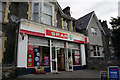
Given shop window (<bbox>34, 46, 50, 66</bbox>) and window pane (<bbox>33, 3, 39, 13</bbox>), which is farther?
window pane (<bbox>33, 3, 39, 13</bbox>)

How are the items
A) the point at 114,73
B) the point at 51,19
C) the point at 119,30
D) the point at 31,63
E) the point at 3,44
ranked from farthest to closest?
the point at 119,30 → the point at 51,19 → the point at 3,44 → the point at 31,63 → the point at 114,73

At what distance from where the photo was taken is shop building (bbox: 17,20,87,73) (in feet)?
25.9

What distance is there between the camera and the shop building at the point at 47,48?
7895 millimetres

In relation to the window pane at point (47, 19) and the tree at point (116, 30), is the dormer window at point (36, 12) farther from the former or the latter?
the tree at point (116, 30)

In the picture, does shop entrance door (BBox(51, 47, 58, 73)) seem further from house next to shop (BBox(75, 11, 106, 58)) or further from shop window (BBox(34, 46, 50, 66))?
house next to shop (BBox(75, 11, 106, 58))

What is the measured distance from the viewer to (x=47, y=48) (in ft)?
31.8

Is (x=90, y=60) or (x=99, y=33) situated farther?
(x=99, y=33)

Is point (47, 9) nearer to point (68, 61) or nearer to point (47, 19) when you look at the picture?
point (47, 19)

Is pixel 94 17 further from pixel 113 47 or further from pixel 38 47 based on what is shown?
pixel 38 47

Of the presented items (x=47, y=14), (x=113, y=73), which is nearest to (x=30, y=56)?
(x=47, y=14)

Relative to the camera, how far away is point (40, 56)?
909 centimetres

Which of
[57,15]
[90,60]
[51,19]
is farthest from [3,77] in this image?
[90,60]

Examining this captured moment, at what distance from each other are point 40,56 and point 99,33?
1183 centimetres

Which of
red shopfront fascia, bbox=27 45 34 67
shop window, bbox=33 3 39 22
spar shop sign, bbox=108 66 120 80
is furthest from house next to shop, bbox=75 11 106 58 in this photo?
spar shop sign, bbox=108 66 120 80
